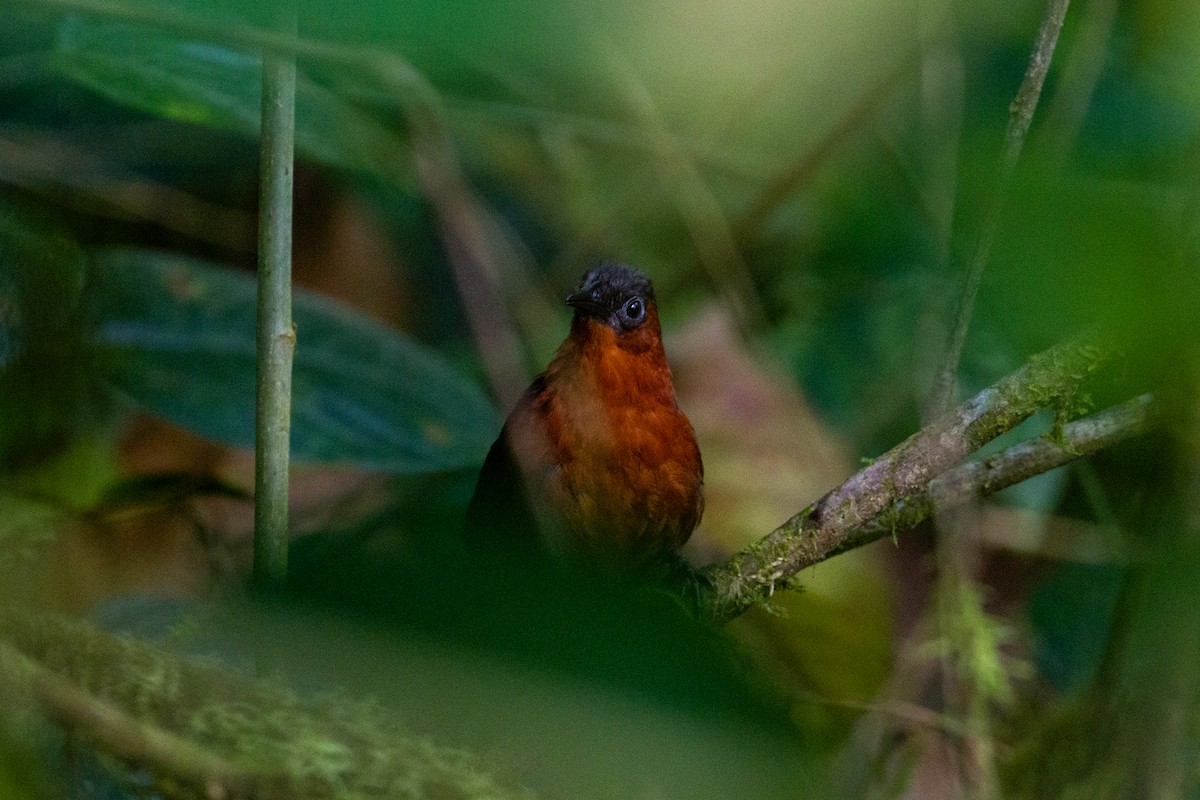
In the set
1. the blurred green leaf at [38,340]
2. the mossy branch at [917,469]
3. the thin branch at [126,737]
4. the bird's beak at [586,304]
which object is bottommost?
the thin branch at [126,737]

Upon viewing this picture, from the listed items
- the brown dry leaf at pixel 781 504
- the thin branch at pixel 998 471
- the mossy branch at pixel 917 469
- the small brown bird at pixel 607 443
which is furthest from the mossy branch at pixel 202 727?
the brown dry leaf at pixel 781 504

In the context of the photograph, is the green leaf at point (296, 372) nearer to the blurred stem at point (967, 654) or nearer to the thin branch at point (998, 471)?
the blurred stem at point (967, 654)

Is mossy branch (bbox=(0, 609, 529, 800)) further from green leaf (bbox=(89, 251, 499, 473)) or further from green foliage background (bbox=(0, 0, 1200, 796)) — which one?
green leaf (bbox=(89, 251, 499, 473))

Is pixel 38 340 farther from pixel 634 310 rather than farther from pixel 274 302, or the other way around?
pixel 634 310

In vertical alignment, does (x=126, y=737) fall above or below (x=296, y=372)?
below

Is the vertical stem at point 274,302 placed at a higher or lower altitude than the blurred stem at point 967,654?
lower

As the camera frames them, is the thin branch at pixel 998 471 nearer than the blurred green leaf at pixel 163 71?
Yes

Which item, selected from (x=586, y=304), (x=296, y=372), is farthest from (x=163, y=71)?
(x=586, y=304)

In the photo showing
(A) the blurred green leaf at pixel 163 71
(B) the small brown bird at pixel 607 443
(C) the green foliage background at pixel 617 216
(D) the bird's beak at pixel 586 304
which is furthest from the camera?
(D) the bird's beak at pixel 586 304
